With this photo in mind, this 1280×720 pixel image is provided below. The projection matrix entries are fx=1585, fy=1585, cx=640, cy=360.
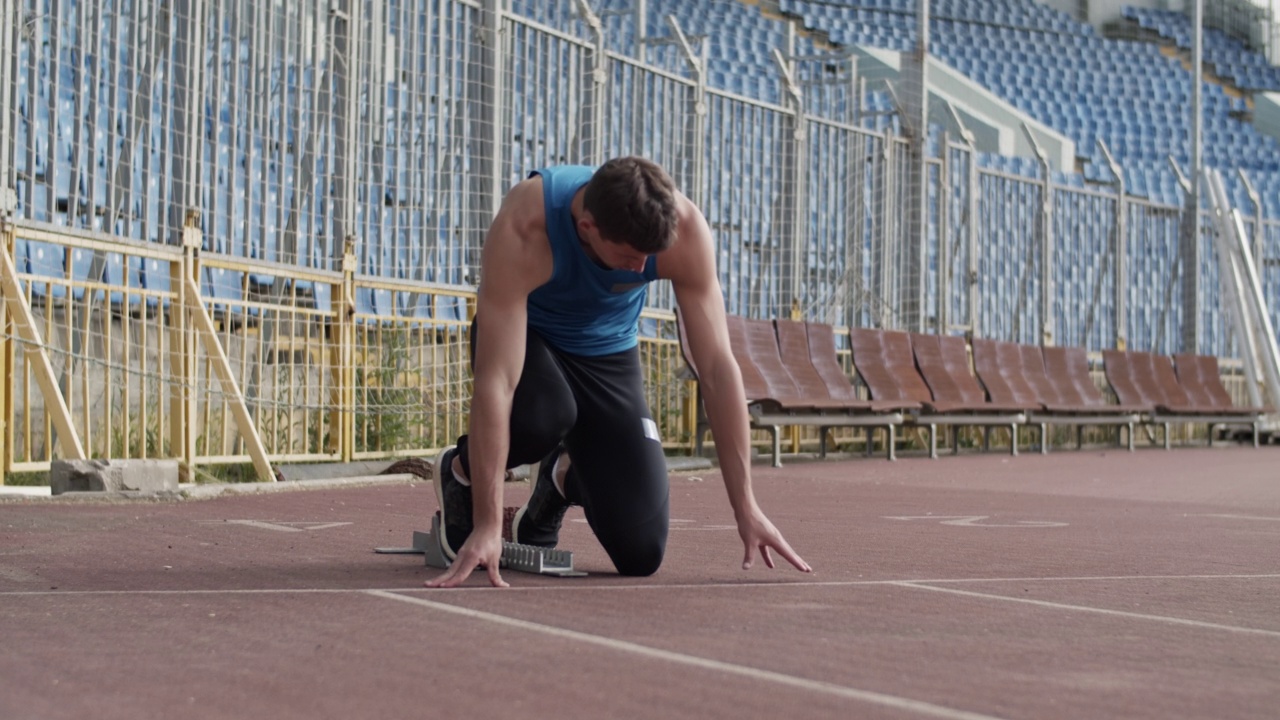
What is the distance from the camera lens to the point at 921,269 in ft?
55.5

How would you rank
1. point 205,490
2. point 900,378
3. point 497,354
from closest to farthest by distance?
point 497,354, point 205,490, point 900,378

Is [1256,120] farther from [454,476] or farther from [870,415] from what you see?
[454,476]

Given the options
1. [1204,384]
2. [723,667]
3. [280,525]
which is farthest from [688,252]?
[1204,384]

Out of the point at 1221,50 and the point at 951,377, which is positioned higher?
the point at 1221,50

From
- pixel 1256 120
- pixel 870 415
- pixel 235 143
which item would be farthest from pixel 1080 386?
pixel 1256 120

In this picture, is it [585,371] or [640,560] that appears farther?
[585,371]

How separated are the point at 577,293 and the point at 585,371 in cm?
29

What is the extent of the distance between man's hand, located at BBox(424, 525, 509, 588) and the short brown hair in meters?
0.82

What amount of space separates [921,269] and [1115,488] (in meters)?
6.60

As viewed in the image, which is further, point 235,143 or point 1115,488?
point 1115,488

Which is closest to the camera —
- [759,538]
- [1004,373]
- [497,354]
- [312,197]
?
[497,354]

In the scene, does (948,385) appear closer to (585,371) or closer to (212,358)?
(212,358)

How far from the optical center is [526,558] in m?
4.47

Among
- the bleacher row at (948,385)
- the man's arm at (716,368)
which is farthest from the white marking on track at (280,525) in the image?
→ the bleacher row at (948,385)
